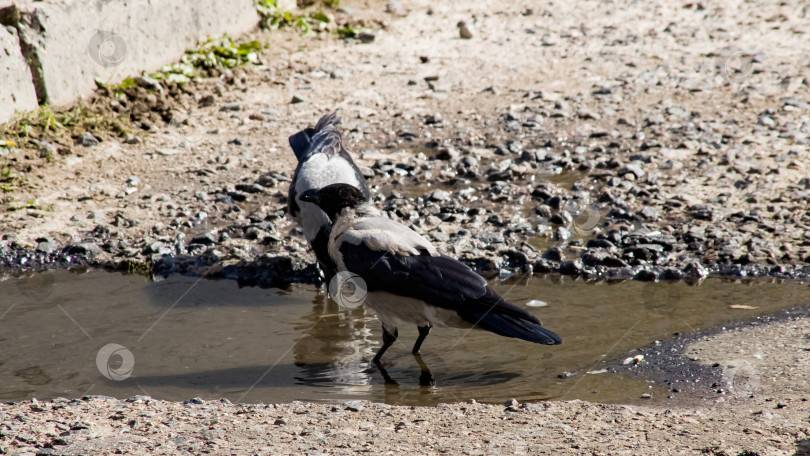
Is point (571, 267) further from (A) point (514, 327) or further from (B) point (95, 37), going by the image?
(B) point (95, 37)

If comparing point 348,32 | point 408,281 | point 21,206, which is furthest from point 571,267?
point 348,32

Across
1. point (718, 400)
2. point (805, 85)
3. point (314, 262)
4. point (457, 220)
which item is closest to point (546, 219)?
point (457, 220)

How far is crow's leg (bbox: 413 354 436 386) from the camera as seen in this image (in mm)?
4473

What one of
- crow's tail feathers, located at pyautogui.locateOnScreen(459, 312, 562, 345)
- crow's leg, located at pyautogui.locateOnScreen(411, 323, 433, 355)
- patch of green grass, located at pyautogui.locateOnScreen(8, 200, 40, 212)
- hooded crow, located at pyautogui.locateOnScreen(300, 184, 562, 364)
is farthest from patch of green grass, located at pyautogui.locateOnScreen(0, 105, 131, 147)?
crow's tail feathers, located at pyautogui.locateOnScreen(459, 312, 562, 345)

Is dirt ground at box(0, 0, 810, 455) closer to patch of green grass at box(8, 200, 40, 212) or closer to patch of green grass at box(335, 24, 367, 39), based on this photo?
patch of green grass at box(8, 200, 40, 212)

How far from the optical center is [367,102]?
27.2 ft

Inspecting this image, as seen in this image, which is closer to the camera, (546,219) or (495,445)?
(495,445)

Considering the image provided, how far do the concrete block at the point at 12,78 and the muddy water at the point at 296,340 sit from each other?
1.98 metres

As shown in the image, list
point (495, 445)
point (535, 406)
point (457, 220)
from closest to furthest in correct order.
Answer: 1. point (495, 445)
2. point (535, 406)
3. point (457, 220)

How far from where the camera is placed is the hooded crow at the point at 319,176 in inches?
210

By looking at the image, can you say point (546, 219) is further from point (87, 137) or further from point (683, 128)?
point (87, 137)

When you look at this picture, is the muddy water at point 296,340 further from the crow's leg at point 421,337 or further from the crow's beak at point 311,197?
the crow's beak at point 311,197

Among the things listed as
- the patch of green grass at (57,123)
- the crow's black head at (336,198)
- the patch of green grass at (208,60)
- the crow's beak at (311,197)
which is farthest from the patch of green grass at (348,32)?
the crow's black head at (336,198)

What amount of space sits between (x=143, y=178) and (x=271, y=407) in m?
3.56
